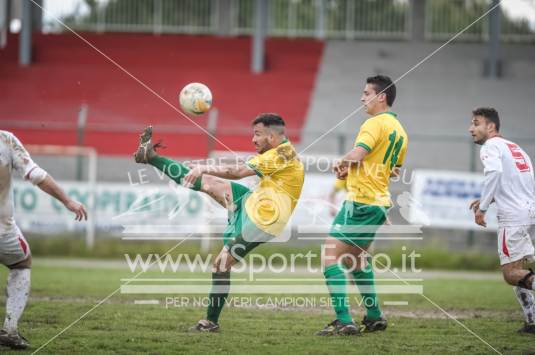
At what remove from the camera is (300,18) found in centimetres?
2970

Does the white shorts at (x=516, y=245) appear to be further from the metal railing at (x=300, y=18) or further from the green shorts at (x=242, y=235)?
the metal railing at (x=300, y=18)

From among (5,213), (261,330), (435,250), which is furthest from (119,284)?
(435,250)

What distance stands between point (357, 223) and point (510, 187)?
1654 millimetres

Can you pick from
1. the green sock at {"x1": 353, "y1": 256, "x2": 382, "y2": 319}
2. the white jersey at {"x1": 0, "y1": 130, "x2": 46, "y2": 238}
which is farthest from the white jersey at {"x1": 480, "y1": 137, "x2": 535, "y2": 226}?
the white jersey at {"x1": 0, "y1": 130, "x2": 46, "y2": 238}

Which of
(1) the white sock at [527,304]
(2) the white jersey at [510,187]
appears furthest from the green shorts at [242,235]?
(1) the white sock at [527,304]

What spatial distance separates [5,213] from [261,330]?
2.93 meters

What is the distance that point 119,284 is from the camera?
1278 cm

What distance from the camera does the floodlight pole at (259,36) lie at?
25172 mm

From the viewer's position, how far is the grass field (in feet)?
24.7

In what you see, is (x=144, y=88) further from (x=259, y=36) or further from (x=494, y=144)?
(x=494, y=144)

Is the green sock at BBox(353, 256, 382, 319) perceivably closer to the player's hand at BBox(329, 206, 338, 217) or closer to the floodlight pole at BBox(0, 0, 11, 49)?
the player's hand at BBox(329, 206, 338, 217)

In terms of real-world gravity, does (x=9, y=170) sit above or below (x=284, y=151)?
below

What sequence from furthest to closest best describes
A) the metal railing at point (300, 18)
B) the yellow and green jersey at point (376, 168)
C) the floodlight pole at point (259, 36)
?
1. the metal railing at point (300, 18)
2. the floodlight pole at point (259, 36)
3. the yellow and green jersey at point (376, 168)

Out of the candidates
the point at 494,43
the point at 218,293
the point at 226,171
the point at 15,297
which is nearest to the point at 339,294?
the point at 218,293
